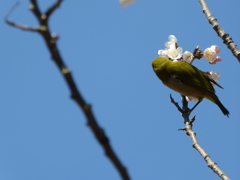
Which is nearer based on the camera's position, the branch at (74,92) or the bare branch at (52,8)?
the branch at (74,92)

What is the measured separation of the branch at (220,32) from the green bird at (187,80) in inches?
75.9

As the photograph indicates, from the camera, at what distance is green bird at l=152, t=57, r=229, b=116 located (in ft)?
16.2

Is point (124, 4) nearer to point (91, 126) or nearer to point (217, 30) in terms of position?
point (91, 126)

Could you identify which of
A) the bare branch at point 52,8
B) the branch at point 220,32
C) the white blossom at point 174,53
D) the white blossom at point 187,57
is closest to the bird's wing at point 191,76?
the white blossom at point 187,57

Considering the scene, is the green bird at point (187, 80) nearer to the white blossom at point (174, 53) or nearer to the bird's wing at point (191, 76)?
A: the bird's wing at point (191, 76)

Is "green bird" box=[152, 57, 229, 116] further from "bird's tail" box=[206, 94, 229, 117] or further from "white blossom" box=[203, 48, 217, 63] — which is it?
"white blossom" box=[203, 48, 217, 63]

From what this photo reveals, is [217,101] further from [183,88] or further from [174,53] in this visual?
[174,53]

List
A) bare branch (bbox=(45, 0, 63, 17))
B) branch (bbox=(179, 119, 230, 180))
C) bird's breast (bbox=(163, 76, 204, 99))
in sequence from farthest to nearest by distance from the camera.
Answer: bird's breast (bbox=(163, 76, 204, 99)), branch (bbox=(179, 119, 230, 180)), bare branch (bbox=(45, 0, 63, 17))

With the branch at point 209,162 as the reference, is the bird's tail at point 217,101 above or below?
above

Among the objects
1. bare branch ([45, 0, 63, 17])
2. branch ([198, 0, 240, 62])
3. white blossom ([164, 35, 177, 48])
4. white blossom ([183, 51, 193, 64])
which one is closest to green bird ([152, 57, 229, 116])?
white blossom ([183, 51, 193, 64])

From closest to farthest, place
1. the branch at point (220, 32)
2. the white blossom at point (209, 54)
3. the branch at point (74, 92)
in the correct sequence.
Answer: the branch at point (74, 92), the branch at point (220, 32), the white blossom at point (209, 54)

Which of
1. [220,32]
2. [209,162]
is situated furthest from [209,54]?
[209,162]

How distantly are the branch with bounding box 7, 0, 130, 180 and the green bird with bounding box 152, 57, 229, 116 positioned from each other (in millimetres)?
4219

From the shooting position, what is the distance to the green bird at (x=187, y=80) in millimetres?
4941
